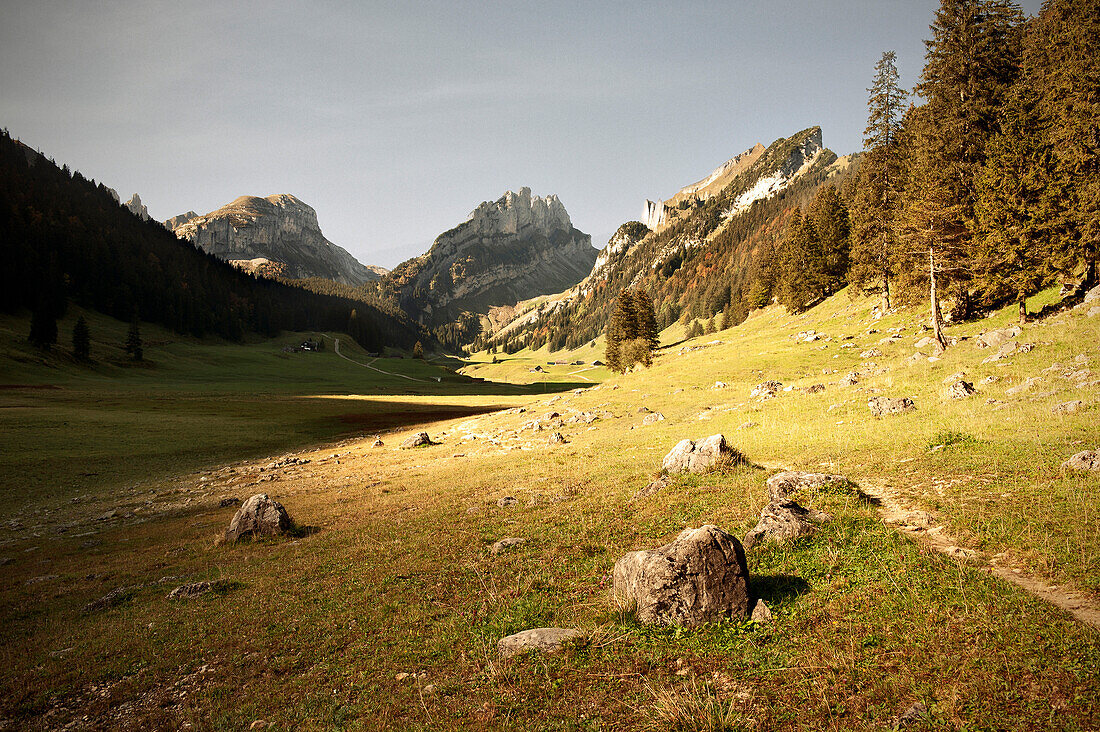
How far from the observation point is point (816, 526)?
1018 cm

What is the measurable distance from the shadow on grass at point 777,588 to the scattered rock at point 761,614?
0.81ft

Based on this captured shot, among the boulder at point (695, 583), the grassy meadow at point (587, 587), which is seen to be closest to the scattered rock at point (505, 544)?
the grassy meadow at point (587, 587)

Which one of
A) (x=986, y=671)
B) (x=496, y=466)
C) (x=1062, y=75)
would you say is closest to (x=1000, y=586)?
(x=986, y=671)

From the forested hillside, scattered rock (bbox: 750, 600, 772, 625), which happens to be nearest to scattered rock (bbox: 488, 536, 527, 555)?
scattered rock (bbox: 750, 600, 772, 625)

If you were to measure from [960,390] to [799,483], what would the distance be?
497 inches

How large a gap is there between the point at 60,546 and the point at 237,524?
25.6ft

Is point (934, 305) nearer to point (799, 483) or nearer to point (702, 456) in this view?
point (702, 456)

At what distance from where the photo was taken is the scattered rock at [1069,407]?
47.0ft

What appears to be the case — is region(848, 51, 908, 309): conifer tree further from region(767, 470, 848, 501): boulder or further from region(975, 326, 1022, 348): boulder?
region(767, 470, 848, 501): boulder

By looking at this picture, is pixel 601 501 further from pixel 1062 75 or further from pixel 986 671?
pixel 1062 75

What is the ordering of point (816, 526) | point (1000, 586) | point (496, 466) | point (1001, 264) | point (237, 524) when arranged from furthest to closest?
point (1001, 264) < point (496, 466) < point (237, 524) < point (816, 526) < point (1000, 586)

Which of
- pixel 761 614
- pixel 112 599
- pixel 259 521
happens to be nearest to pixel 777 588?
pixel 761 614

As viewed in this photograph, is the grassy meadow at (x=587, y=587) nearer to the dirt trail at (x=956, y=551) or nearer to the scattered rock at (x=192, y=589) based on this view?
the dirt trail at (x=956, y=551)

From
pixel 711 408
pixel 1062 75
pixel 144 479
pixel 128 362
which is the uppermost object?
pixel 1062 75
